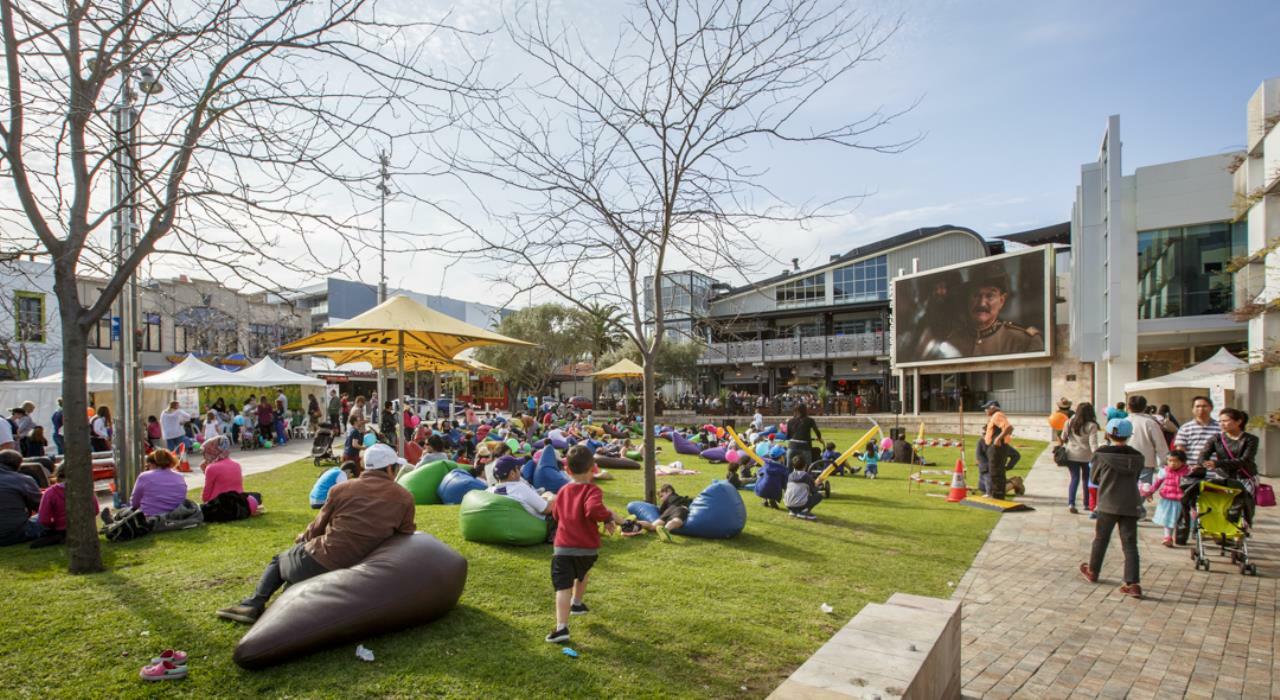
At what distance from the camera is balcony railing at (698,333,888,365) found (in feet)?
131

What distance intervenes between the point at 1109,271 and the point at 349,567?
23726 millimetres

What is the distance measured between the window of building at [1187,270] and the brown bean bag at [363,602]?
77.4 ft

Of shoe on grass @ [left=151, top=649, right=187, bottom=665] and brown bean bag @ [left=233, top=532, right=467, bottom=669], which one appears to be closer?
shoe on grass @ [left=151, top=649, right=187, bottom=665]

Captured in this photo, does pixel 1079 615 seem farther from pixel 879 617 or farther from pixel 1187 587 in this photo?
pixel 879 617

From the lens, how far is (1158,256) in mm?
20328

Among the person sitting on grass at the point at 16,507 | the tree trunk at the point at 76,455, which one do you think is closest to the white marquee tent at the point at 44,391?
the person sitting on grass at the point at 16,507

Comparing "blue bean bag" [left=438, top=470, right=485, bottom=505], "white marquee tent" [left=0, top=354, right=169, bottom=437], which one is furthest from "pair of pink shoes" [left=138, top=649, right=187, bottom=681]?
"white marquee tent" [left=0, top=354, right=169, bottom=437]

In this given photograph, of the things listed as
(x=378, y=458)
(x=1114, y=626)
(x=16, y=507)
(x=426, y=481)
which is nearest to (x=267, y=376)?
(x=426, y=481)

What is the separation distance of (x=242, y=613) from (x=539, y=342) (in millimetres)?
40441

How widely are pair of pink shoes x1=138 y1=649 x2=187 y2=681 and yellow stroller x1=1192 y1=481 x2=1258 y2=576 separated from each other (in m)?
9.26

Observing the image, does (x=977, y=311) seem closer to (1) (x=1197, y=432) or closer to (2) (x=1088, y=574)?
(1) (x=1197, y=432)

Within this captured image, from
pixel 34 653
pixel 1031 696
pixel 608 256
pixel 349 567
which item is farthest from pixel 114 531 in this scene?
pixel 1031 696

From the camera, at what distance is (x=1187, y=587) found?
6.51 meters

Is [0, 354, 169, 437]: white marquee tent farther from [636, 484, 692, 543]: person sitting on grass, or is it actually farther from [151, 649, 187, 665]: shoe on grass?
[151, 649, 187, 665]: shoe on grass
